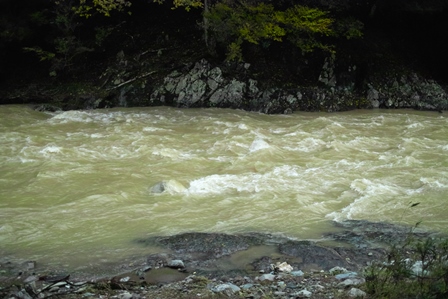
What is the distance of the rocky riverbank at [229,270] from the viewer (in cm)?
492

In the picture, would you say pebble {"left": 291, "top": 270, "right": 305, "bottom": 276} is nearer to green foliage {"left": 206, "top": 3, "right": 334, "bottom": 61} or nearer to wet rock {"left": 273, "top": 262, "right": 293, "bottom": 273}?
wet rock {"left": 273, "top": 262, "right": 293, "bottom": 273}

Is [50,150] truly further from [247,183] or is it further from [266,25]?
[266,25]

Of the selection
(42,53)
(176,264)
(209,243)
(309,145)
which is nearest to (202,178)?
(209,243)

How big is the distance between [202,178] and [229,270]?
352 cm

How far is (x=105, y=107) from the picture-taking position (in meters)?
17.2

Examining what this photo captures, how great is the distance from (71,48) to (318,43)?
9.28 m

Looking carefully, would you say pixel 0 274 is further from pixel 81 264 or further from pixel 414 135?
pixel 414 135

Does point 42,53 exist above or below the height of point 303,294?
above

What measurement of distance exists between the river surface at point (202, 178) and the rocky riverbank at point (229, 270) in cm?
34

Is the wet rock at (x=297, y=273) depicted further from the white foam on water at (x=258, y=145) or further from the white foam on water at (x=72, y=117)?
the white foam on water at (x=72, y=117)

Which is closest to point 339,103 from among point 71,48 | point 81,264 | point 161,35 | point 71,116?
point 161,35

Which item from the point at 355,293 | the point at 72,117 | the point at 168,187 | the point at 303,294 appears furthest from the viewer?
the point at 72,117

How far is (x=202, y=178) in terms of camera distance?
9047 mm

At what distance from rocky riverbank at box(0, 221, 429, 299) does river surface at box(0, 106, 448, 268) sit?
0.34 m
